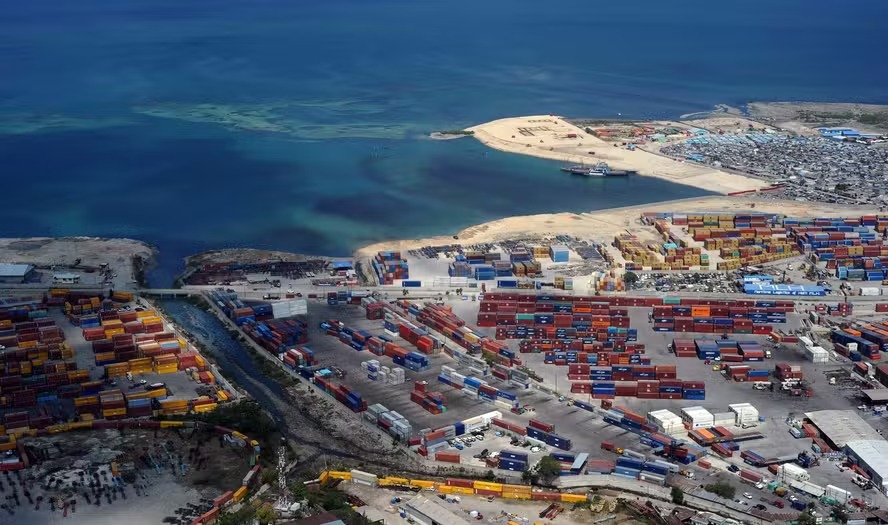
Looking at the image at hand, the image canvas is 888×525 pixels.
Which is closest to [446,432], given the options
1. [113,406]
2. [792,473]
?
[792,473]

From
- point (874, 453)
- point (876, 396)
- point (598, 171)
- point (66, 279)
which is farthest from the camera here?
point (598, 171)

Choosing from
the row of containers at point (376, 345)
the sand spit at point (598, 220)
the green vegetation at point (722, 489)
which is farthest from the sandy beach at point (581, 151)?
the green vegetation at point (722, 489)

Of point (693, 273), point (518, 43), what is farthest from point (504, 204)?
point (518, 43)

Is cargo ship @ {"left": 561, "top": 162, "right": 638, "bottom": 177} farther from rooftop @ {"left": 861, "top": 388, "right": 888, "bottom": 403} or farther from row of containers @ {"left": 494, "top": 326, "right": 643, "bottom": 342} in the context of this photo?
rooftop @ {"left": 861, "top": 388, "right": 888, "bottom": 403}

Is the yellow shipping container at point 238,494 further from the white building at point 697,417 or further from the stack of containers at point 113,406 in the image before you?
the white building at point 697,417

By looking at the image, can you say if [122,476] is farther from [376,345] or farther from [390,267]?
[390,267]

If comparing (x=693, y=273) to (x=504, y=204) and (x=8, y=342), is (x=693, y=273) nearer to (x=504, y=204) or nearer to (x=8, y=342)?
(x=504, y=204)

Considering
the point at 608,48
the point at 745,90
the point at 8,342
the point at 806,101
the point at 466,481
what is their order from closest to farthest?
1. the point at 466,481
2. the point at 8,342
3. the point at 806,101
4. the point at 745,90
5. the point at 608,48
